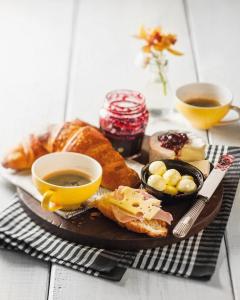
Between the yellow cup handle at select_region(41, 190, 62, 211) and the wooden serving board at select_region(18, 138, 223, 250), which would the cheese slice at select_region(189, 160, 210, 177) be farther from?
the yellow cup handle at select_region(41, 190, 62, 211)

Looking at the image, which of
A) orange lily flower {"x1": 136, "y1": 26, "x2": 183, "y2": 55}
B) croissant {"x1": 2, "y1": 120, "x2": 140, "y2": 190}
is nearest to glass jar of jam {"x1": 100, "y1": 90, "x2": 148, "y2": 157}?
croissant {"x1": 2, "y1": 120, "x2": 140, "y2": 190}

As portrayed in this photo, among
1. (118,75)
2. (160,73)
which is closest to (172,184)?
(160,73)

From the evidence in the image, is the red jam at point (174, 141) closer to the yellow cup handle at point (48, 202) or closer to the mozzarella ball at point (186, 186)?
the mozzarella ball at point (186, 186)

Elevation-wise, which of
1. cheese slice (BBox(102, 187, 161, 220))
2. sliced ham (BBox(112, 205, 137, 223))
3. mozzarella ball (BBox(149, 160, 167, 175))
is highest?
mozzarella ball (BBox(149, 160, 167, 175))

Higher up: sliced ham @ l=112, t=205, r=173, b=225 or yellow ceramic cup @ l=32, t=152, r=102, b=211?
yellow ceramic cup @ l=32, t=152, r=102, b=211

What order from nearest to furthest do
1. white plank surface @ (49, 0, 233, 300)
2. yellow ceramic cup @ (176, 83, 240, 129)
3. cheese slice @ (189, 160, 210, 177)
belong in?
white plank surface @ (49, 0, 233, 300)
cheese slice @ (189, 160, 210, 177)
yellow ceramic cup @ (176, 83, 240, 129)

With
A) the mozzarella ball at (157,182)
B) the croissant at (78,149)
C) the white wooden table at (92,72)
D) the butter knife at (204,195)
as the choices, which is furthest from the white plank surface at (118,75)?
the croissant at (78,149)
